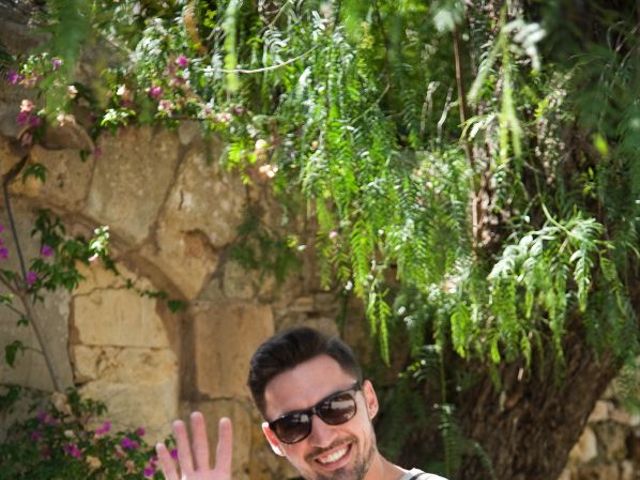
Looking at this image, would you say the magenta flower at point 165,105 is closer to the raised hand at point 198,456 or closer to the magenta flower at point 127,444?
the magenta flower at point 127,444

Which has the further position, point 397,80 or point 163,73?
point 163,73

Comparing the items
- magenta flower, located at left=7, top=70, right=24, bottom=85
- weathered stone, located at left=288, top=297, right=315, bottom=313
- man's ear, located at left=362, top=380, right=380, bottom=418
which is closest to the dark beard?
man's ear, located at left=362, top=380, right=380, bottom=418

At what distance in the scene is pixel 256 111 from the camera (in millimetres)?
3854

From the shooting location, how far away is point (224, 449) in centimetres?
200

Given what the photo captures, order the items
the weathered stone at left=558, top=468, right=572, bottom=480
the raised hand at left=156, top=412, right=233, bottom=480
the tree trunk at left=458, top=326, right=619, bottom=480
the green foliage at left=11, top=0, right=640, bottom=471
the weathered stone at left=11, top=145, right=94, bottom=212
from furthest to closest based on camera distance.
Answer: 1. the weathered stone at left=558, top=468, right=572, bottom=480
2. the tree trunk at left=458, top=326, right=619, bottom=480
3. the weathered stone at left=11, top=145, right=94, bottom=212
4. the green foliage at left=11, top=0, right=640, bottom=471
5. the raised hand at left=156, top=412, right=233, bottom=480

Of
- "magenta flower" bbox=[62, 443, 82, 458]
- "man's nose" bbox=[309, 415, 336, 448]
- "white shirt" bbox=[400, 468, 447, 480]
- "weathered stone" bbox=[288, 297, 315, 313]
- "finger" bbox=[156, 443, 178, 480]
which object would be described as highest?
"weathered stone" bbox=[288, 297, 315, 313]

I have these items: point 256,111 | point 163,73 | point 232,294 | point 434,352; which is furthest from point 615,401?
point 163,73

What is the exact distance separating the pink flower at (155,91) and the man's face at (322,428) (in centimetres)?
168

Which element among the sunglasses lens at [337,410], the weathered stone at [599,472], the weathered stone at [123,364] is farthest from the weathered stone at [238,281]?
the sunglasses lens at [337,410]

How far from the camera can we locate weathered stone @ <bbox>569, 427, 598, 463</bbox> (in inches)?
193

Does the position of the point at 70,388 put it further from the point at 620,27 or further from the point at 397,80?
the point at 620,27

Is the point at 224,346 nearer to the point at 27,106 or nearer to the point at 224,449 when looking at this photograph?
the point at 27,106

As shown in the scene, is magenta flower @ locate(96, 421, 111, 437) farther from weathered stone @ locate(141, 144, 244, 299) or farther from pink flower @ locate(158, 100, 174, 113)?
pink flower @ locate(158, 100, 174, 113)

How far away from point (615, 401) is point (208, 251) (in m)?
1.80
